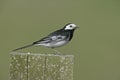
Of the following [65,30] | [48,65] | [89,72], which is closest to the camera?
[48,65]

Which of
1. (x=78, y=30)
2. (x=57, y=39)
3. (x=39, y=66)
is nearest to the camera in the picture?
(x=39, y=66)

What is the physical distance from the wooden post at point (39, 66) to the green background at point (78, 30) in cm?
198

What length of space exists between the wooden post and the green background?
198 centimetres

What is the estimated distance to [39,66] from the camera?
139 inches

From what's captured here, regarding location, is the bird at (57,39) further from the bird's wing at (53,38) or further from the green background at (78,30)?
the green background at (78,30)

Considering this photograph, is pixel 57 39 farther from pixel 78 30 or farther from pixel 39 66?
pixel 78 30

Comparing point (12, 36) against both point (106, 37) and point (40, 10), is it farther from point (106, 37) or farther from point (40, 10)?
point (106, 37)

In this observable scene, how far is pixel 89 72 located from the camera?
565cm

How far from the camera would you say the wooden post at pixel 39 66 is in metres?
3.53

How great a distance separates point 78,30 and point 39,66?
259 cm

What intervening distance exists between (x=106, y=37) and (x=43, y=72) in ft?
8.66

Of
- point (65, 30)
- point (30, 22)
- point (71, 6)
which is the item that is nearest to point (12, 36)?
point (30, 22)

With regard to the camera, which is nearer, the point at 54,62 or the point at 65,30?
the point at 54,62

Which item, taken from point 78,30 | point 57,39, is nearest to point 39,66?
point 57,39
